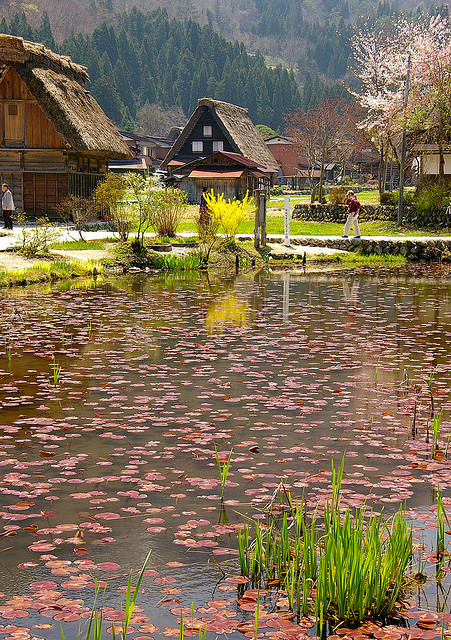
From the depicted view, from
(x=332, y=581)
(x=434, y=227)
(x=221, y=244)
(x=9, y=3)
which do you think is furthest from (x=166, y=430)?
(x=9, y=3)

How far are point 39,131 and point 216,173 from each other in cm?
2228

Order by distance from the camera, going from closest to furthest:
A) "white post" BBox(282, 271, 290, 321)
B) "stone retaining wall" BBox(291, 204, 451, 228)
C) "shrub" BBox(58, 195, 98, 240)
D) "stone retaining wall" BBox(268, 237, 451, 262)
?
"white post" BBox(282, 271, 290, 321)
"stone retaining wall" BBox(268, 237, 451, 262)
"shrub" BBox(58, 195, 98, 240)
"stone retaining wall" BBox(291, 204, 451, 228)

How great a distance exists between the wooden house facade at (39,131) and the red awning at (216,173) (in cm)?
1854

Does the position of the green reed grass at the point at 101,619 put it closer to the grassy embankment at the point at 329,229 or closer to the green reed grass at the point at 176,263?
the green reed grass at the point at 176,263

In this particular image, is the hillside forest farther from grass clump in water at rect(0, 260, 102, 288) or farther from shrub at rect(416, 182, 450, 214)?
grass clump in water at rect(0, 260, 102, 288)

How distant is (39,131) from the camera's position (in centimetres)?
3088

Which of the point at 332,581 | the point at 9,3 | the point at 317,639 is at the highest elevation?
the point at 9,3

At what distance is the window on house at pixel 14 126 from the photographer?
102ft

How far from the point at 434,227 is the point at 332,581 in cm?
3023

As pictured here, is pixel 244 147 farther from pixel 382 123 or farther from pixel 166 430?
pixel 166 430

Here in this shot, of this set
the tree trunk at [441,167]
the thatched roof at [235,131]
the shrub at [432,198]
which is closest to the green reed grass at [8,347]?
the shrub at [432,198]

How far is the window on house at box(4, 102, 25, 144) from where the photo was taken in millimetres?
30953

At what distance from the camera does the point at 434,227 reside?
1276 inches

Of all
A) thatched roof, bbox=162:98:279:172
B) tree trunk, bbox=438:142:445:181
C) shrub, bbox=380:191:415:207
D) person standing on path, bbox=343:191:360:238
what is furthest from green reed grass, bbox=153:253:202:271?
thatched roof, bbox=162:98:279:172
